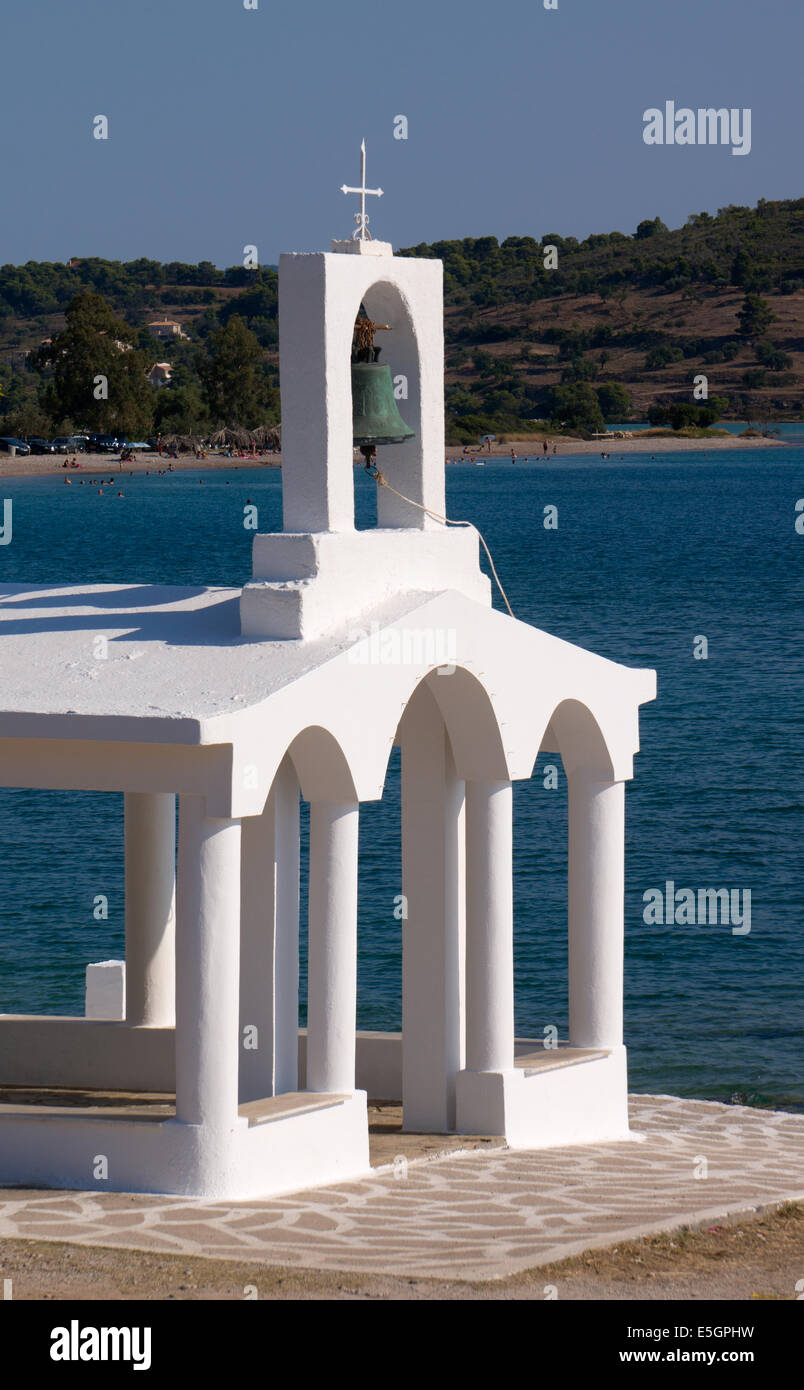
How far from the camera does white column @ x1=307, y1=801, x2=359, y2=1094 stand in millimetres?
10969

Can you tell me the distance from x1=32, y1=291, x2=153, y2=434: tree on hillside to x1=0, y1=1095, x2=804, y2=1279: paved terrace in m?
144

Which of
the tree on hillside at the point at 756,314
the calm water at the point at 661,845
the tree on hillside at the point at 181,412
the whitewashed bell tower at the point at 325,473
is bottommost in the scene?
the calm water at the point at 661,845

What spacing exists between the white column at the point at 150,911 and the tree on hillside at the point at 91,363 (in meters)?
141

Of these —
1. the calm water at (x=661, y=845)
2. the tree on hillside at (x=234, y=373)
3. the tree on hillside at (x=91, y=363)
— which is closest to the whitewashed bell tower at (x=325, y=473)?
the calm water at (x=661, y=845)

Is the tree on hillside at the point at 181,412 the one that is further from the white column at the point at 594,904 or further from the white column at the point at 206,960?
the white column at the point at 206,960

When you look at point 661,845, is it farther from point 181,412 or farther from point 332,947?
point 181,412

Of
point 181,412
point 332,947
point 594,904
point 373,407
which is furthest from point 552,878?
point 181,412

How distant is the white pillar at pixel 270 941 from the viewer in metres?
11.9

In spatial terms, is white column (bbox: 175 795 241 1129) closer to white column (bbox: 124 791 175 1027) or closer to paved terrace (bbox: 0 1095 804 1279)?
paved terrace (bbox: 0 1095 804 1279)

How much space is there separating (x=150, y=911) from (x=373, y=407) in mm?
3690

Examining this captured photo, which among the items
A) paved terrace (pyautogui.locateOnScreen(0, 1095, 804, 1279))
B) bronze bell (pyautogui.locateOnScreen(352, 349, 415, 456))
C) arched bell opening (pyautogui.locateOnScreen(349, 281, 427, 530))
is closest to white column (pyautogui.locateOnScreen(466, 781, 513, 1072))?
paved terrace (pyautogui.locateOnScreen(0, 1095, 804, 1279))

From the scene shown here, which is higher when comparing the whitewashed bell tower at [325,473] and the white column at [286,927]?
the whitewashed bell tower at [325,473]

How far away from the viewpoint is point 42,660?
11188mm
